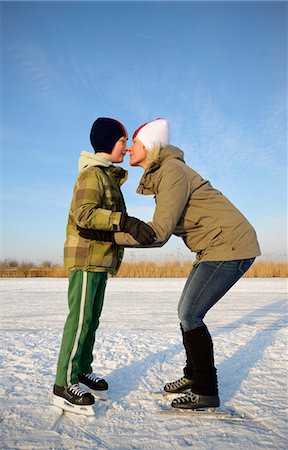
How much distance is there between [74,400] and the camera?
211 centimetres

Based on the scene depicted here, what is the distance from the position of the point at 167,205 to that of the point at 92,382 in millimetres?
1239

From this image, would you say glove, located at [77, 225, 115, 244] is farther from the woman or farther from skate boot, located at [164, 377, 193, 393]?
skate boot, located at [164, 377, 193, 393]

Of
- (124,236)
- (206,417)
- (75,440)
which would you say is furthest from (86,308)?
(206,417)

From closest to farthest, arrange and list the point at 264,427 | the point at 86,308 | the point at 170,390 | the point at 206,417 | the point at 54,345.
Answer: the point at 264,427 → the point at 206,417 → the point at 86,308 → the point at 170,390 → the point at 54,345

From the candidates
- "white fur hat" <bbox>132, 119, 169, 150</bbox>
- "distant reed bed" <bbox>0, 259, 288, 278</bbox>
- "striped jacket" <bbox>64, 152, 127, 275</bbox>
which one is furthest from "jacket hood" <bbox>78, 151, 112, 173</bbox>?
"distant reed bed" <bbox>0, 259, 288, 278</bbox>

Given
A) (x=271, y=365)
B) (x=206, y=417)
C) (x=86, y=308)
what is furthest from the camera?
(x=271, y=365)

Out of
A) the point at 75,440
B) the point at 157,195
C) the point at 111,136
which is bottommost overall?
the point at 75,440

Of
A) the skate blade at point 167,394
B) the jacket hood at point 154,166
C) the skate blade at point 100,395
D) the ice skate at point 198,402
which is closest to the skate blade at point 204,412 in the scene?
the ice skate at point 198,402

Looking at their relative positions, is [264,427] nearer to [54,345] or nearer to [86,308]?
[86,308]

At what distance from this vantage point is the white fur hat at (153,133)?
7.63ft

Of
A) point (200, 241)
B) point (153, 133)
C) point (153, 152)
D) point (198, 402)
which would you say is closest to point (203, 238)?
point (200, 241)

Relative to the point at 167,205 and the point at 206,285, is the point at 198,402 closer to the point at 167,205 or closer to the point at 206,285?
the point at 206,285

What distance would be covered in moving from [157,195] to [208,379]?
1.11 meters

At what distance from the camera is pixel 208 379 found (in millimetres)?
2205
